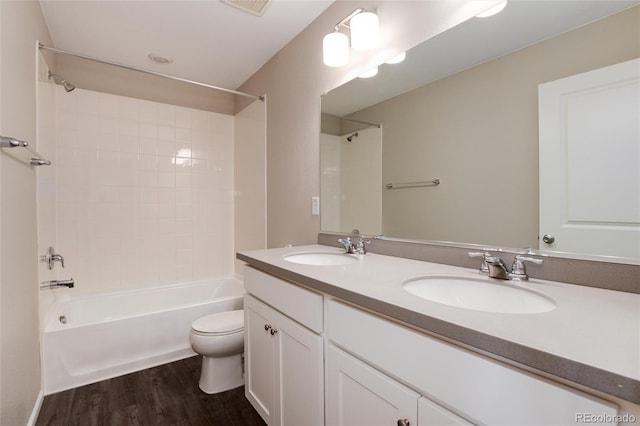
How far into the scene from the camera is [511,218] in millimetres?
1068

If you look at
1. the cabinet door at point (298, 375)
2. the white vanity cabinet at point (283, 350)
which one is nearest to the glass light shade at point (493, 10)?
the white vanity cabinet at point (283, 350)

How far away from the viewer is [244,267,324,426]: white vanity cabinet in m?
1.07

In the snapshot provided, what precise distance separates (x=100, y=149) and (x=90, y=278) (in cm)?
110

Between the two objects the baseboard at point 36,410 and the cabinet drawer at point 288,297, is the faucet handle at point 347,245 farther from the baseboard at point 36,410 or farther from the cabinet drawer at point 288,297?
the baseboard at point 36,410

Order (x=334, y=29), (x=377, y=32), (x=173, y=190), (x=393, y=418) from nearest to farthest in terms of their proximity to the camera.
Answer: (x=393, y=418)
(x=377, y=32)
(x=334, y=29)
(x=173, y=190)

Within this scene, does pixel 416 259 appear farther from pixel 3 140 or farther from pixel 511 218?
pixel 3 140

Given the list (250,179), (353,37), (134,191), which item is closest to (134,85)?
(134,191)

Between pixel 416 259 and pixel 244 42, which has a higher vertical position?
pixel 244 42

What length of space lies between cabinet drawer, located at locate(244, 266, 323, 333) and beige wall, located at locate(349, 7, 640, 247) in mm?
605

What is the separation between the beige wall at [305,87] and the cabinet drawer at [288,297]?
0.64 metres

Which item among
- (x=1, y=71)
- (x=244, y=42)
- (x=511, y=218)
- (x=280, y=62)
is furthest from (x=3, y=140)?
(x=511, y=218)

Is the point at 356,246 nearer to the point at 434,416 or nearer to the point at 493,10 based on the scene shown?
the point at 434,416

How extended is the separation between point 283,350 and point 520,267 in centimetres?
96

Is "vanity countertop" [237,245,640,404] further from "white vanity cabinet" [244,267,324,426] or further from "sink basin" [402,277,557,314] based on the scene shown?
"white vanity cabinet" [244,267,324,426]
